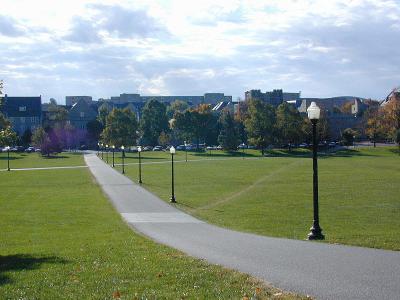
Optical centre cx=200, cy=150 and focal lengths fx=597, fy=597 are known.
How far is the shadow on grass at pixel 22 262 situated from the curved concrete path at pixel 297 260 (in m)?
3.17

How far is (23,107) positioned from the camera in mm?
145750

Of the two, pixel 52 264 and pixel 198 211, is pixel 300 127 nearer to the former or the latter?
pixel 198 211

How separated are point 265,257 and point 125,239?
16.9ft

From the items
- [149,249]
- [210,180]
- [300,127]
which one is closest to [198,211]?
[149,249]

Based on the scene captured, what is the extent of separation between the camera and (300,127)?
114m

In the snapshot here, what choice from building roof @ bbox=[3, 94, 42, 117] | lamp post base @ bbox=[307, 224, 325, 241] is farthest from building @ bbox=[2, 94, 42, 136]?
lamp post base @ bbox=[307, 224, 325, 241]

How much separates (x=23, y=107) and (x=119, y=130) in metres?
48.6

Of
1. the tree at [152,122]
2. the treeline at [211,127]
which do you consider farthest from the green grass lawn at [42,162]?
the tree at [152,122]

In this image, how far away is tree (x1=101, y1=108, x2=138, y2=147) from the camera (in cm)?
10697

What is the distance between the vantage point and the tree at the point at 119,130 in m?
107

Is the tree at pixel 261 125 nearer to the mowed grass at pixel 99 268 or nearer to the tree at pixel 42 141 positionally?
the tree at pixel 42 141

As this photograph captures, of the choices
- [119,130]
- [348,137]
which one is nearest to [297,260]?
[119,130]

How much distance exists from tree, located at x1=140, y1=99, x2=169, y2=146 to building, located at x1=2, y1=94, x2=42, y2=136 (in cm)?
2973

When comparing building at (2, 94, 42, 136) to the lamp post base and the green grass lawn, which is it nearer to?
the green grass lawn
